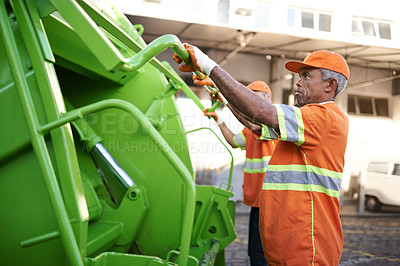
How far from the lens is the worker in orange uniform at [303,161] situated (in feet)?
5.33

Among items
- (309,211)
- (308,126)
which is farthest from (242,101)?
(309,211)

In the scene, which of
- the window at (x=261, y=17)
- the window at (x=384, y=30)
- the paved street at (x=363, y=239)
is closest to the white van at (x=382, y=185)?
the paved street at (x=363, y=239)

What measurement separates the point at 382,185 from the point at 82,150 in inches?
377

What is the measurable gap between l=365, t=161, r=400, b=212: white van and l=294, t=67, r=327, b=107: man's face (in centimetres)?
931

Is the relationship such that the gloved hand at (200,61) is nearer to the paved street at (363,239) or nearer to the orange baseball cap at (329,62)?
the orange baseball cap at (329,62)

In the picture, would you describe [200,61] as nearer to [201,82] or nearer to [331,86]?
[201,82]

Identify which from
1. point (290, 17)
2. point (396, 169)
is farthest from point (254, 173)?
point (396, 169)

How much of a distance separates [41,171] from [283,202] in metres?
1.06

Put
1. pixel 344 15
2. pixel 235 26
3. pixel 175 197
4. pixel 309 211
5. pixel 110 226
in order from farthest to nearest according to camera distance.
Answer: pixel 344 15
pixel 235 26
pixel 175 197
pixel 110 226
pixel 309 211

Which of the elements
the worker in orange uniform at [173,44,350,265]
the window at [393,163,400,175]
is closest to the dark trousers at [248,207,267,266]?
the worker in orange uniform at [173,44,350,265]

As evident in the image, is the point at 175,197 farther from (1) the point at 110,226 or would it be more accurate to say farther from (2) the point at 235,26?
(2) the point at 235,26

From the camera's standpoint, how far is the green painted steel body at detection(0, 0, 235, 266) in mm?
Result: 1447

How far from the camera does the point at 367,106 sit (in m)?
12.2

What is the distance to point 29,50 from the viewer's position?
59.8 inches
